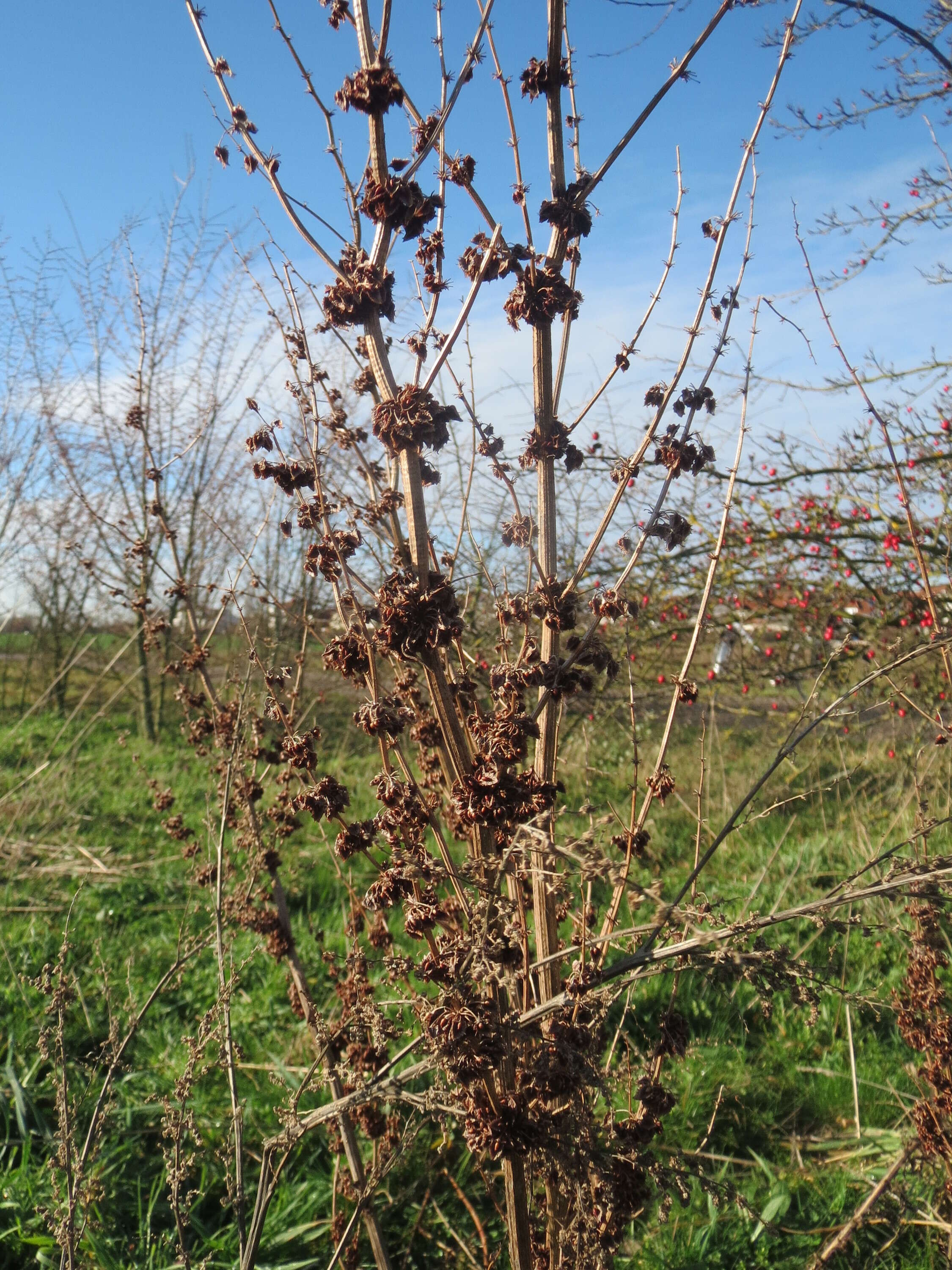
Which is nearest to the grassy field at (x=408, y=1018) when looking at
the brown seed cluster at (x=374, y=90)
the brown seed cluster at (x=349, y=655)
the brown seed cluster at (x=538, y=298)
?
the brown seed cluster at (x=349, y=655)

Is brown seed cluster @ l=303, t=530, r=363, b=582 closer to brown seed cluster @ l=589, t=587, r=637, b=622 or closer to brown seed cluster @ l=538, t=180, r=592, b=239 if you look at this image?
brown seed cluster @ l=589, t=587, r=637, b=622

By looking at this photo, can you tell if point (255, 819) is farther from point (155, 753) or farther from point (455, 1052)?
point (155, 753)

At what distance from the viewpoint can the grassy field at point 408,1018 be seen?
2.22 metres

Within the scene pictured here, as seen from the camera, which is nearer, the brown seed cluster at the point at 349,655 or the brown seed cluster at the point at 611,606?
the brown seed cluster at the point at 349,655

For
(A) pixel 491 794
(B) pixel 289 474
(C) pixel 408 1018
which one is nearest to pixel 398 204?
(B) pixel 289 474

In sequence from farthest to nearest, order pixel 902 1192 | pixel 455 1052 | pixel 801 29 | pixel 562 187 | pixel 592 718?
pixel 592 718, pixel 801 29, pixel 902 1192, pixel 562 187, pixel 455 1052

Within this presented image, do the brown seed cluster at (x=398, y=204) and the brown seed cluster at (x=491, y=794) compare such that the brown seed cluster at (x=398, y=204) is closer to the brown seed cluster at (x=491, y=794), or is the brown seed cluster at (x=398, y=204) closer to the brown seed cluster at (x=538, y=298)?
the brown seed cluster at (x=538, y=298)

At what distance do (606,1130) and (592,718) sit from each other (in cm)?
473

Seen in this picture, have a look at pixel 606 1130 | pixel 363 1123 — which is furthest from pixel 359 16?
pixel 363 1123

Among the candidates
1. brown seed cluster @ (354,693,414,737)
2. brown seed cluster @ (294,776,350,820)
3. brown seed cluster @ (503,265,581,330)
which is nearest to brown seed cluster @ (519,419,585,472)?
brown seed cluster @ (503,265,581,330)

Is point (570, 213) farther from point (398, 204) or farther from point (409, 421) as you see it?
point (409, 421)

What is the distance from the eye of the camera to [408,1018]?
2.75 m

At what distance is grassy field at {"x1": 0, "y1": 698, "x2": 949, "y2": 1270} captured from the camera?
2.22 metres

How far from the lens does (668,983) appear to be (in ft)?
11.5
